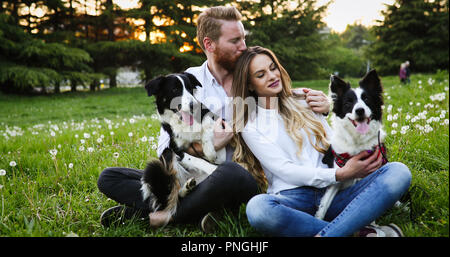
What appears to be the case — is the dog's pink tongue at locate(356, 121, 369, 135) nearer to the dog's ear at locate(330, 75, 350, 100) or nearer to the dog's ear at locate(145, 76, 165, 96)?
the dog's ear at locate(330, 75, 350, 100)

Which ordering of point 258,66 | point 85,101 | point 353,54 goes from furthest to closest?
point 353,54, point 85,101, point 258,66

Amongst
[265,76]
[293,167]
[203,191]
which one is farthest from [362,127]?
[203,191]

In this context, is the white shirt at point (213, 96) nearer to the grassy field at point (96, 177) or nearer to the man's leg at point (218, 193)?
the man's leg at point (218, 193)

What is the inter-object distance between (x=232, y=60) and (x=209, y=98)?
1.66 ft

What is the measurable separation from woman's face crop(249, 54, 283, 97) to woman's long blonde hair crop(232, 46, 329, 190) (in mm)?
52

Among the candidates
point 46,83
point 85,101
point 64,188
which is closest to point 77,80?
point 46,83

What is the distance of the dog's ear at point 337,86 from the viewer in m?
2.46

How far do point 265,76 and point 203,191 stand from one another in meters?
1.23

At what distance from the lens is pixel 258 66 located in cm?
283

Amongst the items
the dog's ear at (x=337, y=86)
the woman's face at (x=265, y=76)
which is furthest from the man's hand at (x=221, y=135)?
the dog's ear at (x=337, y=86)

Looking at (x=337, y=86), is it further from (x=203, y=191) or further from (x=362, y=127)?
(x=203, y=191)

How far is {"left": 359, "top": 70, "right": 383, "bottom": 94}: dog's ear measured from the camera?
2.40 meters

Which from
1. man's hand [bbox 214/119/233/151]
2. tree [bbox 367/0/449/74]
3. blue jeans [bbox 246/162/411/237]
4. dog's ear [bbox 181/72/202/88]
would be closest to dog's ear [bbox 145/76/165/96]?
dog's ear [bbox 181/72/202/88]

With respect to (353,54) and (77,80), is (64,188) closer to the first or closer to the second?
(77,80)
